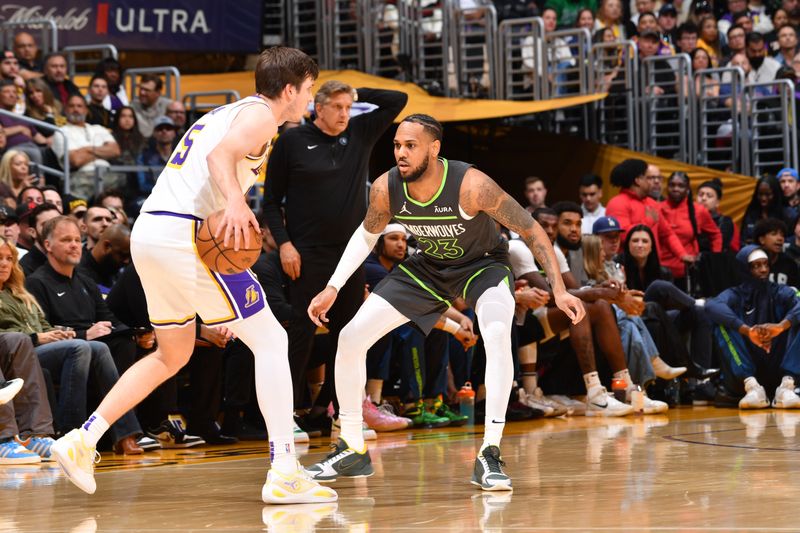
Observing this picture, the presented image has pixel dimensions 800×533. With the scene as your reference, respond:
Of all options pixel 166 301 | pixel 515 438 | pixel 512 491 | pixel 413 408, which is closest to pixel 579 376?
pixel 413 408

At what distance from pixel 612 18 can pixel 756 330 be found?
7329 millimetres

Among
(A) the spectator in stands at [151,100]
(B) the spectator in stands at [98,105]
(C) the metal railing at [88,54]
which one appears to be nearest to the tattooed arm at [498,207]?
(B) the spectator in stands at [98,105]

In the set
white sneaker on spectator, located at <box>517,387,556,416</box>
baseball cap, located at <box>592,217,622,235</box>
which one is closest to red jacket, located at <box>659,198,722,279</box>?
baseball cap, located at <box>592,217,622,235</box>

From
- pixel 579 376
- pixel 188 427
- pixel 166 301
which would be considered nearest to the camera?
pixel 166 301

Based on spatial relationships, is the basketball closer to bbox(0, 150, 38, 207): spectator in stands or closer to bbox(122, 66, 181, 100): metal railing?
bbox(0, 150, 38, 207): spectator in stands

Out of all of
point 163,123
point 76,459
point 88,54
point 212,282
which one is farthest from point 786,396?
point 88,54

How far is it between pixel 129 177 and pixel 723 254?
19.4ft

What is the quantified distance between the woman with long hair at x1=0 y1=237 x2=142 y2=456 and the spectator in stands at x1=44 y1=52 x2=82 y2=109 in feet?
17.3

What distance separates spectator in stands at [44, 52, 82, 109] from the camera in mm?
12633

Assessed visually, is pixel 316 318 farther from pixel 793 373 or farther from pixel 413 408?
pixel 793 373

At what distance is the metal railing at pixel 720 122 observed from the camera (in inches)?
596

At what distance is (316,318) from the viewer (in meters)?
6.00

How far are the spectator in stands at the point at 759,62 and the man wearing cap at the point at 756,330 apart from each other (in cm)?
586

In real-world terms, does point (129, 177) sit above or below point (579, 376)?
above
